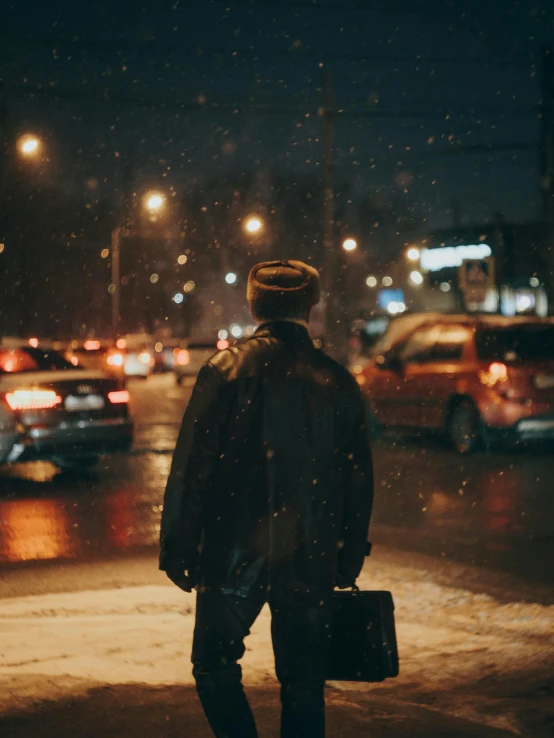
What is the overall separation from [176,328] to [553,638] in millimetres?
74800

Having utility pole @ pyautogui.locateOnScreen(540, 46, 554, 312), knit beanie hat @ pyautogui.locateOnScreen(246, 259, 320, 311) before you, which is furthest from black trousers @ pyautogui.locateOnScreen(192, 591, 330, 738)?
utility pole @ pyautogui.locateOnScreen(540, 46, 554, 312)

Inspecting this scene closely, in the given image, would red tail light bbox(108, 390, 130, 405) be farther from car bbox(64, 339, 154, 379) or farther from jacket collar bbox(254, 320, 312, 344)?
jacket collar bbox(254, 320, 312, 344)

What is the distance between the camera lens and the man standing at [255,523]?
333 centimetres

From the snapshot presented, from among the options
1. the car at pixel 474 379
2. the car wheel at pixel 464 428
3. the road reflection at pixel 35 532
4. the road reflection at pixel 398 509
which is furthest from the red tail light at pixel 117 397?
the car wheel at pixel 464 428

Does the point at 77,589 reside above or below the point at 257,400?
below

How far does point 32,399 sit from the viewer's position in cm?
1262

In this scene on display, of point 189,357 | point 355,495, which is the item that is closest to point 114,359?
point 355,495

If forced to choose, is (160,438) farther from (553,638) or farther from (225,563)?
(225,563)

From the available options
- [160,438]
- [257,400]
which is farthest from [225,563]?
[160,438]

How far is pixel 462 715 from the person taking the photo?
450 cm

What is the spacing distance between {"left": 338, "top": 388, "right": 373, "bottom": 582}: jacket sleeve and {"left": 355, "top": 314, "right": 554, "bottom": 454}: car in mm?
11444

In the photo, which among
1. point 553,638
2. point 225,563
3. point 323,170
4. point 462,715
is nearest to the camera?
point 225,563

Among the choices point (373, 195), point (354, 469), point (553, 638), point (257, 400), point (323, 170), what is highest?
point (373, 195)

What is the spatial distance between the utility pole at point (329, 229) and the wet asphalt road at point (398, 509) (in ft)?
27.6
